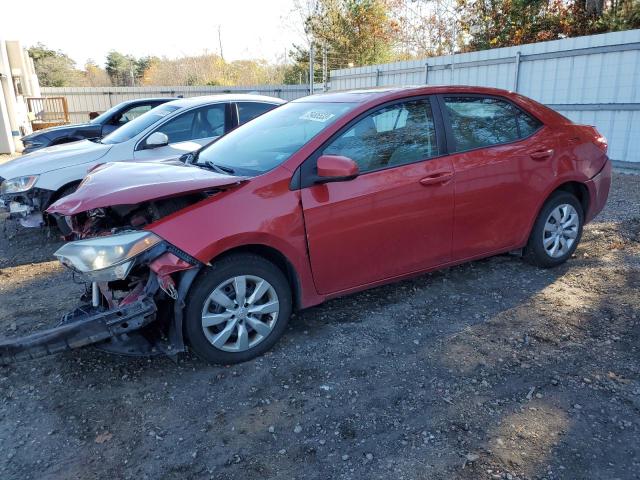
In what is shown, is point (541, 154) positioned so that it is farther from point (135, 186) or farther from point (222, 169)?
point (135, 186)

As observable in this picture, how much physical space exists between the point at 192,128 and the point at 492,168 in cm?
417

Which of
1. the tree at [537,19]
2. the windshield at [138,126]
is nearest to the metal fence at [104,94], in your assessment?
the tree at [537,19]

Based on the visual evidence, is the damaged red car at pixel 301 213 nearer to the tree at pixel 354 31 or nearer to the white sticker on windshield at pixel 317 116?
the white sticker on windshield at pixel 317 116

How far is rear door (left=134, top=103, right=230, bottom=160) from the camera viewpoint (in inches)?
249

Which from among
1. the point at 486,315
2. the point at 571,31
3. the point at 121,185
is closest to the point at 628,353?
the point at 486,315

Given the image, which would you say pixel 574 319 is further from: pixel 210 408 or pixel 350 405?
pixel 210 408

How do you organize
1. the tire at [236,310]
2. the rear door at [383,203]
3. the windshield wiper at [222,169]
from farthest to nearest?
1. the windshield wiper at [222,169]
2. the rear door at [383,203]
3. the tire at [236,310]

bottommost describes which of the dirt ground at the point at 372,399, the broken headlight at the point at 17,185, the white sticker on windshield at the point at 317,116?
the dirt ground at the point at 372,399

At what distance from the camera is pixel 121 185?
321 cm

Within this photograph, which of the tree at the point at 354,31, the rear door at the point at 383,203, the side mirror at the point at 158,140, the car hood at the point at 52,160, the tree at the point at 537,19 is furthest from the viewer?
the tree at the point at 354,31

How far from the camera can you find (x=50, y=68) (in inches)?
1597

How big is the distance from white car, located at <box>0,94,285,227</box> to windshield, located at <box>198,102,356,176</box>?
1129 millimetres

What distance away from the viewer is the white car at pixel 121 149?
5707 mm

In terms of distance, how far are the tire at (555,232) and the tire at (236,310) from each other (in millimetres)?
2502
